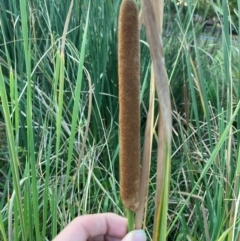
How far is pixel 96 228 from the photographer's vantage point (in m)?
0.68

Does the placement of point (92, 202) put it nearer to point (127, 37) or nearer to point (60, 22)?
point (60, 22)

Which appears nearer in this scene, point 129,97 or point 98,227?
point 129,97

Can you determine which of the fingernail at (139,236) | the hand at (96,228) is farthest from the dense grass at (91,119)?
the fingernail at (139,236)

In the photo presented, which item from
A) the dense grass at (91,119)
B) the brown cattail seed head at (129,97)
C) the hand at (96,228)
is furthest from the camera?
the dense grass at (91,119)

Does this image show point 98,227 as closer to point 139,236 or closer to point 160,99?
point 139,236

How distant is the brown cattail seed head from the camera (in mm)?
398

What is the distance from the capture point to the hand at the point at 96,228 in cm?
65

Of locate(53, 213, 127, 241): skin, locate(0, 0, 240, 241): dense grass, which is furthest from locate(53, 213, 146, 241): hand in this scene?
locate(0, 0, 240, 241): dense grass

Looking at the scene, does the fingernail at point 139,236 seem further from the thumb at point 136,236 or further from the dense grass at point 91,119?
the dense grass at point 91,119

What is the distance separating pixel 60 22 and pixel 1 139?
0.36m

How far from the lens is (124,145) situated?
0.42m

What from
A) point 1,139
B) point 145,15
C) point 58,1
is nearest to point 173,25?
point 58,1

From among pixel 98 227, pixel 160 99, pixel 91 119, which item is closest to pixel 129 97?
pixel 160 99

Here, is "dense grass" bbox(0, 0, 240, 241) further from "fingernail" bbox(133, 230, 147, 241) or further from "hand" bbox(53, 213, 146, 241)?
"fingernail" bbox(133, 230, 147, 241)
